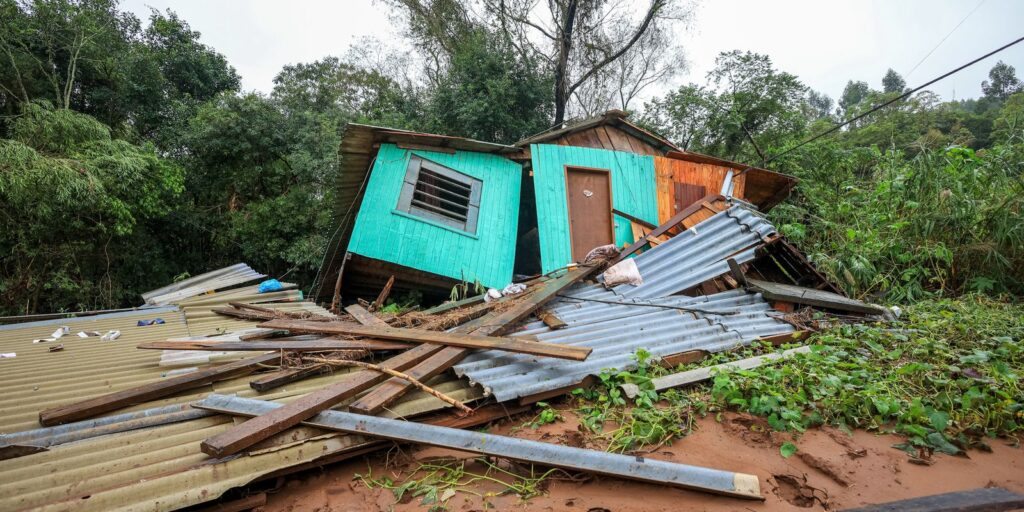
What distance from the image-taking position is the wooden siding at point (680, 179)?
8430 mm

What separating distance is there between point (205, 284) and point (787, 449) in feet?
33.6

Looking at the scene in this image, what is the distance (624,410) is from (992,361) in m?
3.04

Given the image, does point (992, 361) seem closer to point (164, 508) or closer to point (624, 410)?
point (624, 410)

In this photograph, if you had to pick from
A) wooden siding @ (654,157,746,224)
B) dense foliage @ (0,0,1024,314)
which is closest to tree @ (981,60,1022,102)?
dense foliage @ (0,0,1024,314)

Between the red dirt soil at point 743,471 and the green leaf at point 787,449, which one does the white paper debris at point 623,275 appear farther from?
the green leaf at point 787,449

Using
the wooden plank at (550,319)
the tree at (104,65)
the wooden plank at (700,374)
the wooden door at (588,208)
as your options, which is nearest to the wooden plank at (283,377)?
the wooden plank at (550,319)

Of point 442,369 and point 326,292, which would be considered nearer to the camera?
point 442,369

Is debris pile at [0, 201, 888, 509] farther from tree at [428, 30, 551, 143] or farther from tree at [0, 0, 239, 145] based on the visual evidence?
tree at [0, 0, 239, 145]

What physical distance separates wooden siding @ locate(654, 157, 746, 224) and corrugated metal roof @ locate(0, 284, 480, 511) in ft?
23.1

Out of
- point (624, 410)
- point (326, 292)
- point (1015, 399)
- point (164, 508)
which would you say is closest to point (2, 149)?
point (326, 292)

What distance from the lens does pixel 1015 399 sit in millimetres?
2502

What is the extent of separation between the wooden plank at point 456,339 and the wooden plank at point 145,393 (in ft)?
1.87

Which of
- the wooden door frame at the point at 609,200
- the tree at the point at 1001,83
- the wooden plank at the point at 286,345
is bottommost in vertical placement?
the wooden plank at the point at 286,345

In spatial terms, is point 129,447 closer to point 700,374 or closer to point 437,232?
point 700,374
